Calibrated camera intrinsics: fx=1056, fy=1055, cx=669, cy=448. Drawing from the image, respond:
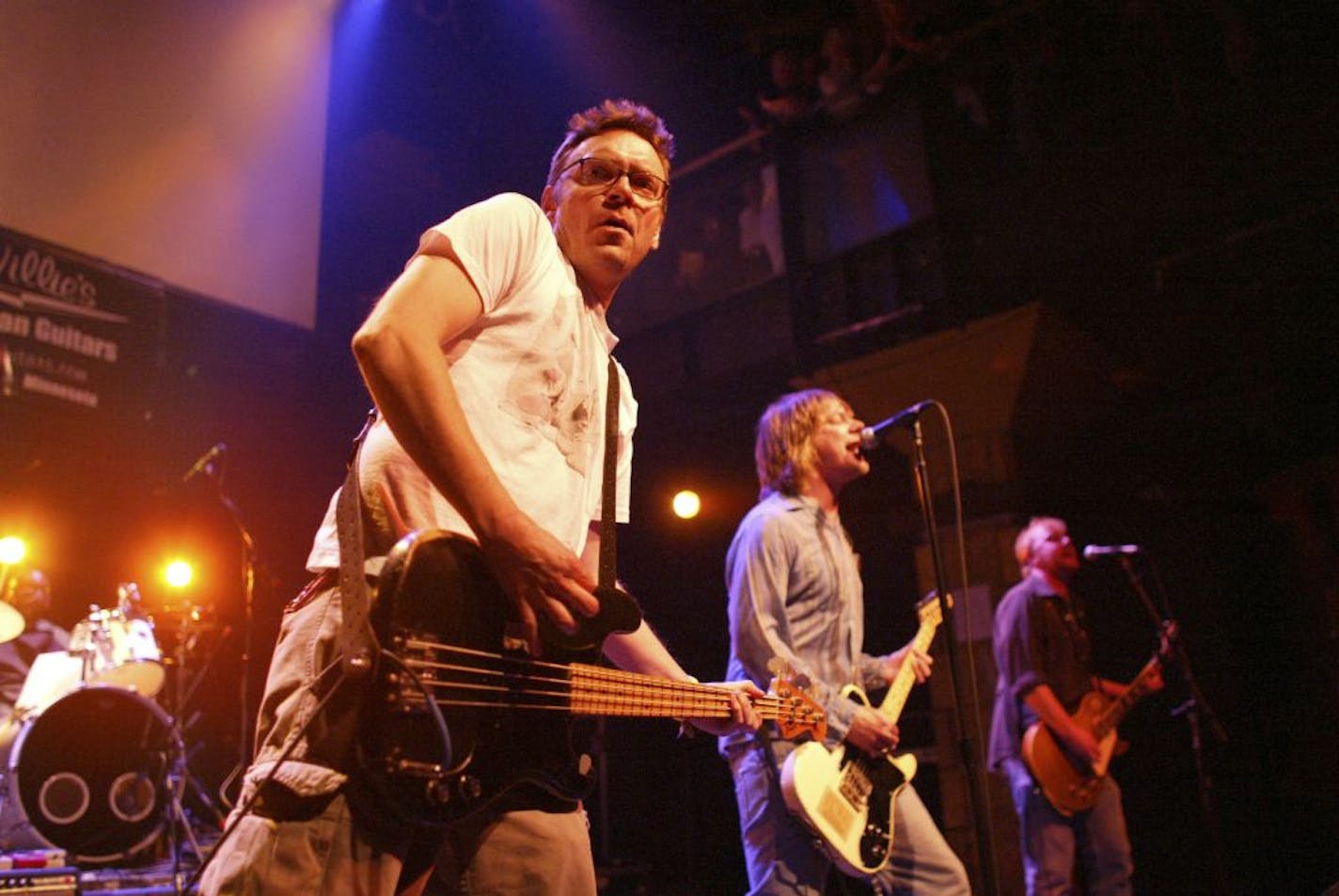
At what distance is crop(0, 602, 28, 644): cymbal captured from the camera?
22.7ft

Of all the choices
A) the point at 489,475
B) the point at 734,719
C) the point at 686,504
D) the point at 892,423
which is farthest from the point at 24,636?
the point at 489,475

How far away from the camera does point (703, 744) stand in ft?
34.5

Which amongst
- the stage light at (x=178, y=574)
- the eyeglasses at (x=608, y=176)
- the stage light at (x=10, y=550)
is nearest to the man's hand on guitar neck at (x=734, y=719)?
the eyeglasses at (x=608, y=176)

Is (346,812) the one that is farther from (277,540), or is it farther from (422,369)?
(277,540)

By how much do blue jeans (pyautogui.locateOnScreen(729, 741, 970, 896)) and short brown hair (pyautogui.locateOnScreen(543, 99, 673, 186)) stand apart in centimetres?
227

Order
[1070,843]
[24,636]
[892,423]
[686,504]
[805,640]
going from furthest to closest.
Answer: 1. [686,504]
2. [24,636]
3. [1070,843]
4. [892,423]
5. [805,640]

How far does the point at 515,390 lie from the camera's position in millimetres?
2025

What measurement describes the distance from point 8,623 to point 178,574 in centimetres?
274

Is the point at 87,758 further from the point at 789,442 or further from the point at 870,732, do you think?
the point at 870,732

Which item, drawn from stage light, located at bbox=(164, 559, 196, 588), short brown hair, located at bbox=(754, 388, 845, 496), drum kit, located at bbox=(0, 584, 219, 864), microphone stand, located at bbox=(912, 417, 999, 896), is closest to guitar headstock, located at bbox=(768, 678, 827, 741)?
microphone stand, located at bbox=(912, 417, 999, 896)

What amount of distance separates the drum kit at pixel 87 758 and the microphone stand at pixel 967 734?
16.5 feet

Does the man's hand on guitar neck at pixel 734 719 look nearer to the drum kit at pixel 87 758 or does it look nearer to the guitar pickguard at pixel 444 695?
the guitar pickguard at pixel 444 695

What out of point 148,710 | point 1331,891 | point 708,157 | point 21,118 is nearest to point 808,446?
point 1331,891

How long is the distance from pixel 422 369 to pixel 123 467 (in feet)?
29.6
